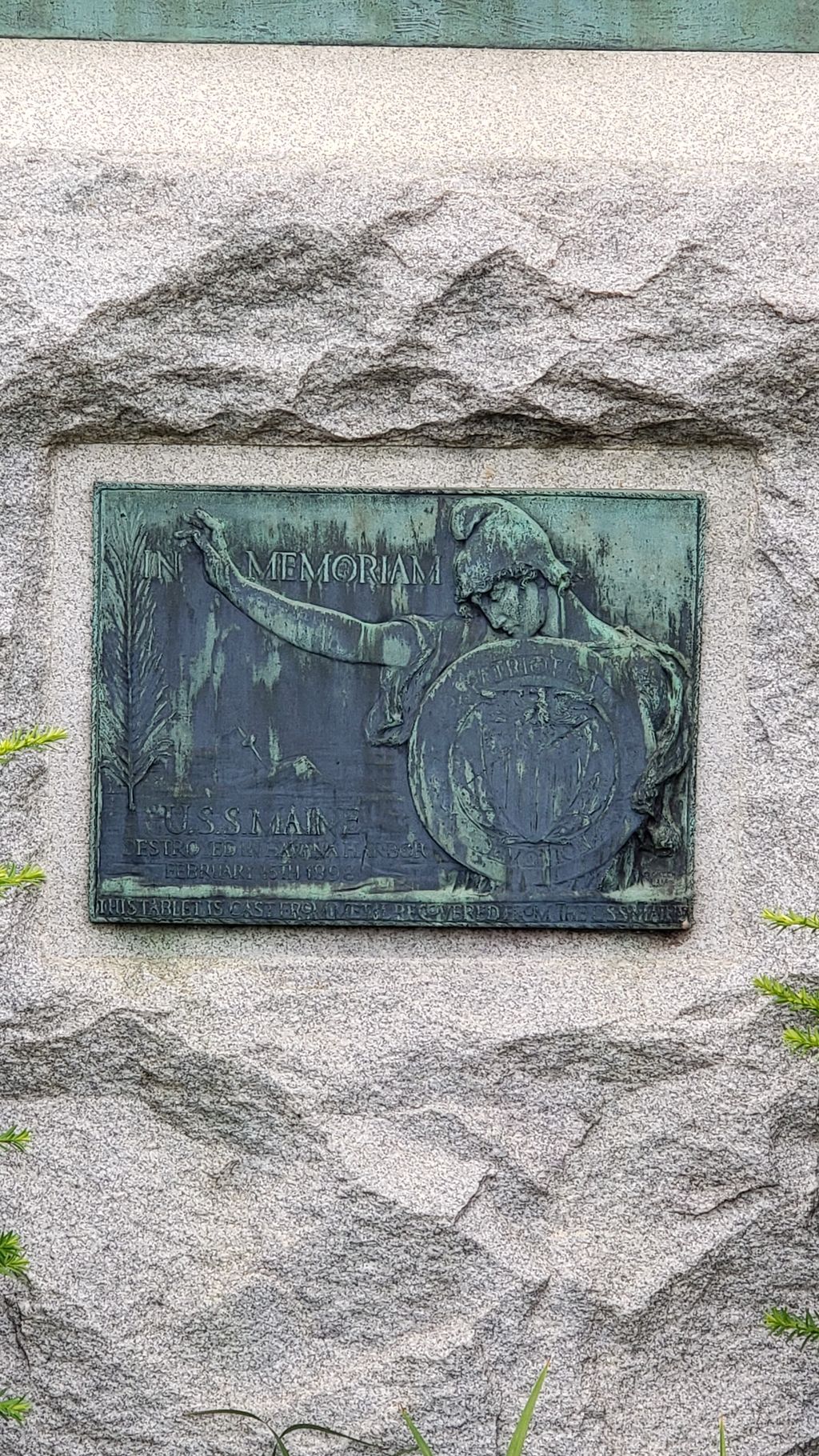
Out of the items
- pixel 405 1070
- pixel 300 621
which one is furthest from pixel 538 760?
pixel 405 1070

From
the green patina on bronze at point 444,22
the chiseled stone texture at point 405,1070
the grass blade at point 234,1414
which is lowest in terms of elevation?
the grass blade at point 234,1414

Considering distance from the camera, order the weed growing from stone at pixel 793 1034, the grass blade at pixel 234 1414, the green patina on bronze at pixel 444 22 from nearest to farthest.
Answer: the weed growing from stone at pixel 793 1034 < the grass blade at pixel 234 1414 < the green patina on bronze at pixel 444 22

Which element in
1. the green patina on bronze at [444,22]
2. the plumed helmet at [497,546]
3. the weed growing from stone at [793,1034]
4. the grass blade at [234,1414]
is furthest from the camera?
the green patina on bronze at [444,22]

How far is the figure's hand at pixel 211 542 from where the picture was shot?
317cm

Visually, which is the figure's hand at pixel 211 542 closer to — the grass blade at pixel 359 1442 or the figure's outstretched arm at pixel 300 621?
the figure's outstretched arm at pixel 300 621

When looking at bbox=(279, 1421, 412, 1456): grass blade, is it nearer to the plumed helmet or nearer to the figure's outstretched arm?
the figure's outstretched arm

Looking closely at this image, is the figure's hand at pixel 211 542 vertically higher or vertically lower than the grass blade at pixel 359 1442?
higher

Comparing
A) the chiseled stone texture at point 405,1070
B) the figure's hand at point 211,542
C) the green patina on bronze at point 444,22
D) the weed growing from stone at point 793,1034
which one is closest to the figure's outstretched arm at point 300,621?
the figure's hand at point 211,542

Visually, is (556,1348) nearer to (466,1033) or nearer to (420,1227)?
(420,1227)

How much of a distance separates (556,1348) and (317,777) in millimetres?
1233

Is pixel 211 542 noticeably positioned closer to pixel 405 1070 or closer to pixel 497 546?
pixel 497 546

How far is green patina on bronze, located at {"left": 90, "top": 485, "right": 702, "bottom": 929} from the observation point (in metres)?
3.18

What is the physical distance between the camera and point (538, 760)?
319cm

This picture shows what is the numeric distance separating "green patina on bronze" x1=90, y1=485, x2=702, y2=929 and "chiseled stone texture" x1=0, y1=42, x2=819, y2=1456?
192 mm
